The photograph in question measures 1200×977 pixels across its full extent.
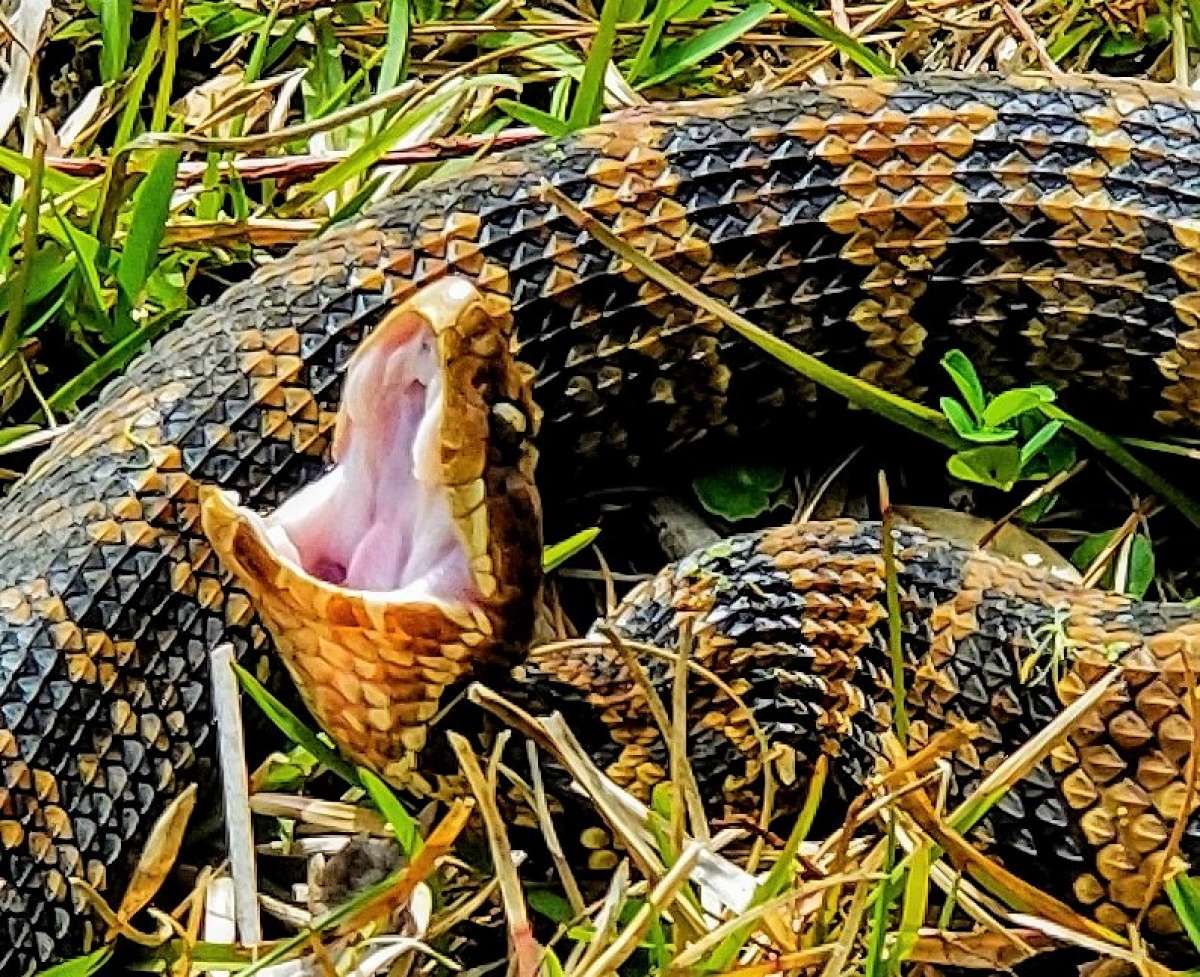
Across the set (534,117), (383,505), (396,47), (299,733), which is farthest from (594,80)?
(299,733)

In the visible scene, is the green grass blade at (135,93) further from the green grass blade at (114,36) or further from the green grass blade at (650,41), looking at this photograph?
the green grass blade at (650,41)

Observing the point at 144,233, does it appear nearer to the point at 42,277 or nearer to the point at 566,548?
the point at 42,277

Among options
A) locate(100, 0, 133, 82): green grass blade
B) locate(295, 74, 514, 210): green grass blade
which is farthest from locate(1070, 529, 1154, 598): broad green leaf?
locate(100, 0, 133, 82): green grass blade

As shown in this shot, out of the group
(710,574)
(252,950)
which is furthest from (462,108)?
(252,950)

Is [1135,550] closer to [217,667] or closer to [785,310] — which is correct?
[785,310]

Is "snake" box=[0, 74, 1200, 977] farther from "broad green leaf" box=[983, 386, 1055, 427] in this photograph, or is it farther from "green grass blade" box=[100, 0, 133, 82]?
"green grass blade" box=[100, 0, 133, 82]
